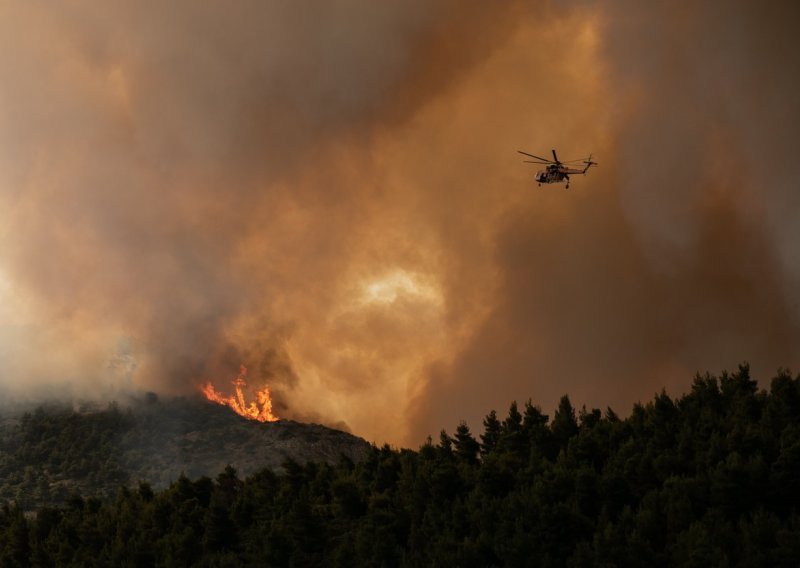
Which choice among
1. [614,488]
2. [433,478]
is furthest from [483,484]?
[614,488]

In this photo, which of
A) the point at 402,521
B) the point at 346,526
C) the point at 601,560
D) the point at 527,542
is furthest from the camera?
the point at 346,526

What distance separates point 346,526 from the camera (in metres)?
198

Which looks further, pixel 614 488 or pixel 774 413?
pixel 774 413

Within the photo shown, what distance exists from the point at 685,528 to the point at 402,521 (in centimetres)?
5199

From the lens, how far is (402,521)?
7328 inches

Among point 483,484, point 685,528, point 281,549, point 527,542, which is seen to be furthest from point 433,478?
point 685,528

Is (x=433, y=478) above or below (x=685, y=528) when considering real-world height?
above

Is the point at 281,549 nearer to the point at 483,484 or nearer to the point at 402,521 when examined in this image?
the point at 402,521

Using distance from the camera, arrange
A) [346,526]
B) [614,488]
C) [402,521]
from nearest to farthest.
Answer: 1. [614,488]
2. [402,521]
3. [346,526]

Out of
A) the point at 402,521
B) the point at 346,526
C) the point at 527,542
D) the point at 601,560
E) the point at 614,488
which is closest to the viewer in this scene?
the point at 601,560

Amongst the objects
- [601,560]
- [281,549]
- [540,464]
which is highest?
[540,464]

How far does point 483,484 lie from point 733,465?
1841 inches

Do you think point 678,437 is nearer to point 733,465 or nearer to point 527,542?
point 733,465

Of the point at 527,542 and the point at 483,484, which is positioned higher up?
the point at 483,484
